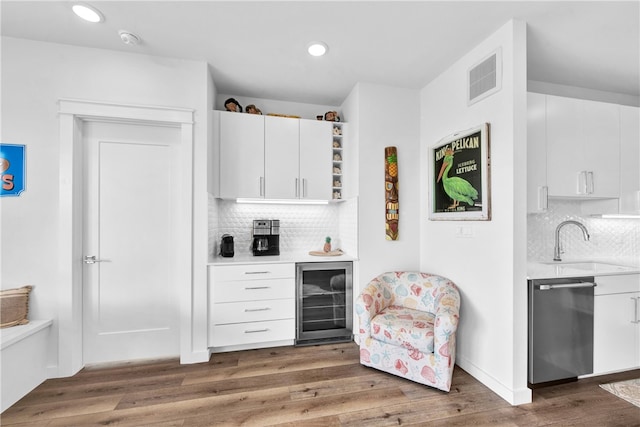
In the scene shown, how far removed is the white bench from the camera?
6.20ft

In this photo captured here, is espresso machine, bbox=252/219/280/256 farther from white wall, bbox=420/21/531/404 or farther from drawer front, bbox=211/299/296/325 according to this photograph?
white wall, bbox=420/21/531/404

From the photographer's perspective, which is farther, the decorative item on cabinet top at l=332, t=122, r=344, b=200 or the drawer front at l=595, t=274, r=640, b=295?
the decorative item on cabinet top at l=332, t=122, r=344, b=200

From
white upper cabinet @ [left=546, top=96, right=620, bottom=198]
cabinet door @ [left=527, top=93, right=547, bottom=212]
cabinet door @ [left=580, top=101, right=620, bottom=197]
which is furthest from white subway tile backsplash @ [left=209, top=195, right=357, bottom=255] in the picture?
cabinet door @ [left=580, top=101, right=620, bottom=197]

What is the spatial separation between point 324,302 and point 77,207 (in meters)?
2.41

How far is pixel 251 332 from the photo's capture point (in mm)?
2760

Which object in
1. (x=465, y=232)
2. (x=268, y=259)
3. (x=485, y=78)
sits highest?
(x=485, y=78)

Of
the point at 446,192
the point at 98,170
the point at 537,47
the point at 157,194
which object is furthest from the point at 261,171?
the point at 537,47

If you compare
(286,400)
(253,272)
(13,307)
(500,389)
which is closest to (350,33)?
(253,272)

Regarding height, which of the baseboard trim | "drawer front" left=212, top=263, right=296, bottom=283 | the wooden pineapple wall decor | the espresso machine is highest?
the wooden pineapple wall decor

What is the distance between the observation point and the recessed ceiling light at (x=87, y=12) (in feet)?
6.14

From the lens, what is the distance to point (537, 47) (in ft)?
7.61

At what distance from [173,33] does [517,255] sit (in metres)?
3.05

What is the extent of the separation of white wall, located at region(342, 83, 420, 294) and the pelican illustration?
17.0 inches

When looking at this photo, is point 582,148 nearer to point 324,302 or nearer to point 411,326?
point 411,326
